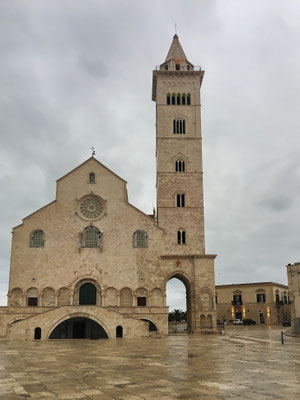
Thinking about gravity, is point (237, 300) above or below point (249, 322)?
above

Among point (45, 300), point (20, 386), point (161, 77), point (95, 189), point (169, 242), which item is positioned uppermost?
point (161, 77)

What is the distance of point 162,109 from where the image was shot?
1922 inches

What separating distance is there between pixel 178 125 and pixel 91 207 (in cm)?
1500

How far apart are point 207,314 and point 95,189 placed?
1753 cm

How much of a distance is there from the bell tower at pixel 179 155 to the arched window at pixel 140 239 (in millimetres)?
3274

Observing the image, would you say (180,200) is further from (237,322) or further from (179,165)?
(237,322)

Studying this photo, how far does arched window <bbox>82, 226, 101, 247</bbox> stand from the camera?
41.3 m

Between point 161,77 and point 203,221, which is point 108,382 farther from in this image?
point 161,77

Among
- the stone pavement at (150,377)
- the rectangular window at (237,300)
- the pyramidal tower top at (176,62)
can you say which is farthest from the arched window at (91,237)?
the rectangular window at (237,300)

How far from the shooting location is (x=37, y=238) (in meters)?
41.0

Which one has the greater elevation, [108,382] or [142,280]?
[142,280]

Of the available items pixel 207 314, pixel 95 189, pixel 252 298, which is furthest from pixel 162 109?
pixel 252 298

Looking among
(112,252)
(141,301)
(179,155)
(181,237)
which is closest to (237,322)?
(181,237)

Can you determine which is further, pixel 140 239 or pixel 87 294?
pixel 140 239
